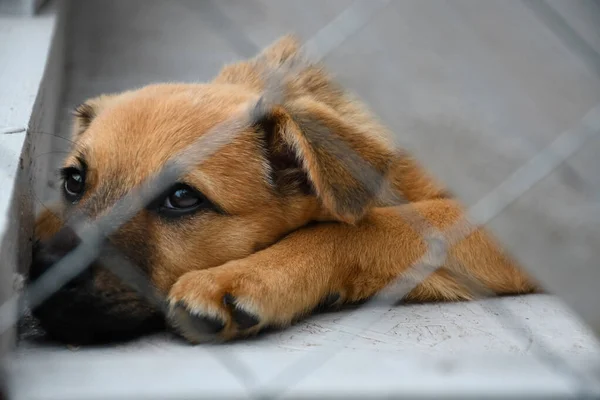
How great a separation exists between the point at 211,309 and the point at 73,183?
0.95m

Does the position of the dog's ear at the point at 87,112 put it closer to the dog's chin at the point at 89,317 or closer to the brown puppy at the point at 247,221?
the brown puppy at the point at 247,221

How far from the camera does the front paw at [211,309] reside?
2463mm

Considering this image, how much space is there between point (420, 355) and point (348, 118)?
5.15ft

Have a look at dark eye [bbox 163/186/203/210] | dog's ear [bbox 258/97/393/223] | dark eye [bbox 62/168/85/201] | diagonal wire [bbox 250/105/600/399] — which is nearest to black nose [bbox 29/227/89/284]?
dark eye [bbox 163/186/203/210]

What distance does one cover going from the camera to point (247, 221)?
2957mm

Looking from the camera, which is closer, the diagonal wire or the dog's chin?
the diagonal wire

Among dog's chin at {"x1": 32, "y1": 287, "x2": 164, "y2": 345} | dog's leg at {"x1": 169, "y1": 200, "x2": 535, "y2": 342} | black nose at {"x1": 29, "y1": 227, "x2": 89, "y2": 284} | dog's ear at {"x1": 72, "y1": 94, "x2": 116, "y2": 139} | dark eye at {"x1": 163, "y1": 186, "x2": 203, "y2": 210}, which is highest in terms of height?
dog's ear at {"x1": 72, "y1": 94, "x2": 116, "y2": 139}

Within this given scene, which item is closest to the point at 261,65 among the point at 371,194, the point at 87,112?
the point at 87,112

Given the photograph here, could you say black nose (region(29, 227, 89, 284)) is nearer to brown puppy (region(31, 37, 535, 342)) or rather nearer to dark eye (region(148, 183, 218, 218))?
brown puppy (region(31, 37, 535, 342))

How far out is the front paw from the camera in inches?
97.0

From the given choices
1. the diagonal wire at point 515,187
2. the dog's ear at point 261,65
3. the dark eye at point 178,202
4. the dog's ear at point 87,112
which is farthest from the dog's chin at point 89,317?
the dog's ear at point 261,65

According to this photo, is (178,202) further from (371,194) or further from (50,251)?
(371,194)

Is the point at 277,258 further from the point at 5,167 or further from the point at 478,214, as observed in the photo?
the point at 5,167

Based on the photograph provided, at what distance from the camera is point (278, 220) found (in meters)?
3.04
